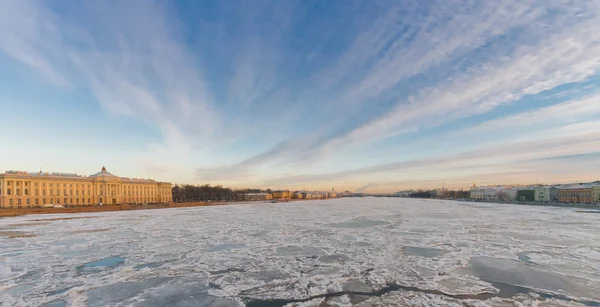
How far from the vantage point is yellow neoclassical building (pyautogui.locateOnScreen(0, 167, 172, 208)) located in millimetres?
54188

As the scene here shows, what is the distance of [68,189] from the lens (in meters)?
63.2

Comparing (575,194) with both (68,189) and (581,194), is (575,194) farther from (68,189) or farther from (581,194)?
(68,189)

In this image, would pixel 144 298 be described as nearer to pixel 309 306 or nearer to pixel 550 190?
pixel 309 306

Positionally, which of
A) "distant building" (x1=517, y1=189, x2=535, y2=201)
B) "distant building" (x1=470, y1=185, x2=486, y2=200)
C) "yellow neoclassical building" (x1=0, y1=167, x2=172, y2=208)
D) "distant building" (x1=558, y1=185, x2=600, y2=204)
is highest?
"yellow neoclassical building" (x1=0, y1=167, x2=172, y2=208)

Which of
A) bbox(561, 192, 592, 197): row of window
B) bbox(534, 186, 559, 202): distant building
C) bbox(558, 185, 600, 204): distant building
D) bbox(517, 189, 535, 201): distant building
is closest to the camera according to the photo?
bbox(558, 185, 600, 204): distant building

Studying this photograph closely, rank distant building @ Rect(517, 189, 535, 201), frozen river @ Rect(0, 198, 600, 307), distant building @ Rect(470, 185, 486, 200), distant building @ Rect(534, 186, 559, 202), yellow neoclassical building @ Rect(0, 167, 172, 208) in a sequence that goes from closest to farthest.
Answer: frozen river @ Rect(0, 198, 600, 307) < yellow neoclassical building @ Rect(0, 167, 172, 208) < distant building @ Rect(534, 186, 559, 202) < distant building @ Rect(517, 189, 535, 201) < distant building @ Rect(470, 185, 486, 200)

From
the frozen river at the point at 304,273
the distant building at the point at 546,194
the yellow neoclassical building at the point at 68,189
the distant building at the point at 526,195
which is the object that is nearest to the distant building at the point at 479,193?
the distant building at the point at 526,195

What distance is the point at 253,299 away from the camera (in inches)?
239

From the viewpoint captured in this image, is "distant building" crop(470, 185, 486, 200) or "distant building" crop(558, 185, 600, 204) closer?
"distant building" crop(558, 185, 600, 204)

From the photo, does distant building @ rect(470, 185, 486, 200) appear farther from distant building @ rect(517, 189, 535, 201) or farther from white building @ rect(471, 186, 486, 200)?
distant building @ rect(517, 189, 535, 201)

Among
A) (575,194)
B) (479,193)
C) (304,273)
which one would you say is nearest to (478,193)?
(479,193)

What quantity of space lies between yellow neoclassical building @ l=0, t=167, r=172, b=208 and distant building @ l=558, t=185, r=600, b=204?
356 feet

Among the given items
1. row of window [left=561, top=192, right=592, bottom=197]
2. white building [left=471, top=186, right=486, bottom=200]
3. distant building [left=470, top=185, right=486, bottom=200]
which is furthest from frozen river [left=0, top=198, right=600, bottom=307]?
white building [left=471, top=186, right=486, bottom=200]

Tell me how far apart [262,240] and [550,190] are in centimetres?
10585
